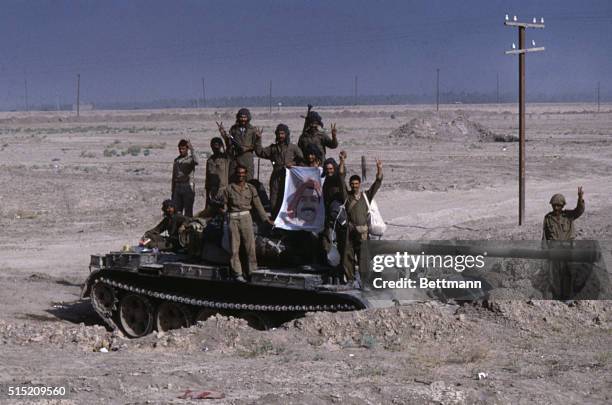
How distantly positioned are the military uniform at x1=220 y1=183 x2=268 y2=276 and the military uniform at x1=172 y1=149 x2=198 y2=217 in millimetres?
3217

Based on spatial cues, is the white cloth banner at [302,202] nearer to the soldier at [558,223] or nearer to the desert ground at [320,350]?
the desert ground at [320,350]

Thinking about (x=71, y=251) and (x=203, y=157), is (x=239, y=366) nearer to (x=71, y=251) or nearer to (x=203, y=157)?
(x=71, y=251)

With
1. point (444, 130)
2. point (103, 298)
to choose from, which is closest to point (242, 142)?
point (103, 298)

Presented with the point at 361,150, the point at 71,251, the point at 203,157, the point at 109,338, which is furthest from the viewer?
the point at 361,150

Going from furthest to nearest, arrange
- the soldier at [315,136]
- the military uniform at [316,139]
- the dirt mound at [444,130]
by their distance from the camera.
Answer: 1. the dirt mound at [444,130]
2. the military uniform at [316,139]
3. the soldier at [315,136]

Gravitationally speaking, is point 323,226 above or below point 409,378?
above

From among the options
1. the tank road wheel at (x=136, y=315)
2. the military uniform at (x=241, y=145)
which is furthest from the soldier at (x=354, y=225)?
the tank road wheel at (x=136, y=315)

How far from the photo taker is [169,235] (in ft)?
50.2

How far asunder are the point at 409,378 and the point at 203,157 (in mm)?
32928

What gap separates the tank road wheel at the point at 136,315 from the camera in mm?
15141

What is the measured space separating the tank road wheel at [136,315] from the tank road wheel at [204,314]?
0.97 meters

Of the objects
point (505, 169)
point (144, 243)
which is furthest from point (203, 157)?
point (144, 243)

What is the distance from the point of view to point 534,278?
13438 millimetres

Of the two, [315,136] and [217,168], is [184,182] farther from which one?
[315,136]
